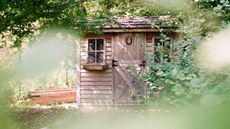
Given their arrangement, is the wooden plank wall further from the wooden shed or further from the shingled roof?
the shingled roof

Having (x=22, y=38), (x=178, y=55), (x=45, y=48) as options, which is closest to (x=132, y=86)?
(x=22, y=38)

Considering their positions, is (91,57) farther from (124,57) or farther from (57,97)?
(57,97)

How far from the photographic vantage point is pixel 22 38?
8.70m

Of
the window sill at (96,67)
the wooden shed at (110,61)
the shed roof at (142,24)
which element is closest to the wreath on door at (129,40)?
the wooden shed at (110,61)

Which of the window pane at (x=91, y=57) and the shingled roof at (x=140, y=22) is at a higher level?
the shingled roof at (x=140, y=22)

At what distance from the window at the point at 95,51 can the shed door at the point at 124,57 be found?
433mm

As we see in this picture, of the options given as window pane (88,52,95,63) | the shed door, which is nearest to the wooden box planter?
window pane (88,52,95,63)

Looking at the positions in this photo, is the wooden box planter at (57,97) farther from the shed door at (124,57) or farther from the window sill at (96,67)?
the shed door at (124,57)

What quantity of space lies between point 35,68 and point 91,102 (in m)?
11.9

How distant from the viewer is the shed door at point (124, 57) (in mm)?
12328

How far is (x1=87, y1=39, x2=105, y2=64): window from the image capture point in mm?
12594

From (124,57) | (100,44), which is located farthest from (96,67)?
(124,57)

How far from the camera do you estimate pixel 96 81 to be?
12.7 meters

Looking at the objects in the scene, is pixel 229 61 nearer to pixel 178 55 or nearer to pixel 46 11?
pixel 178 55
